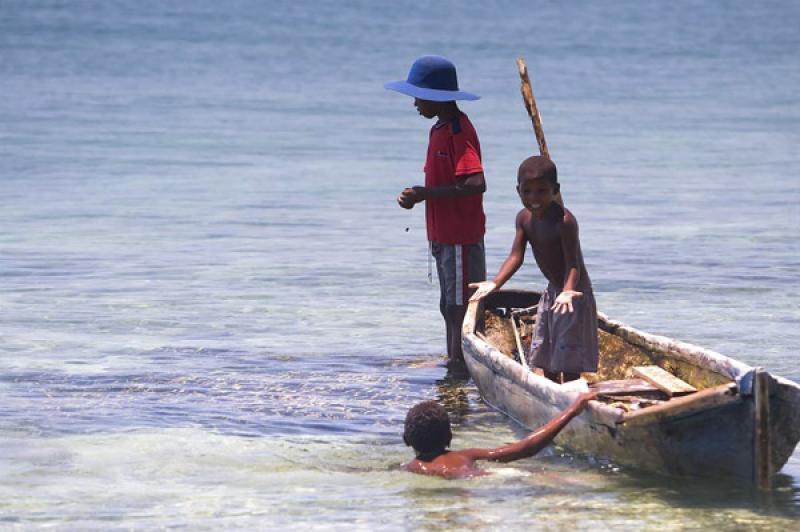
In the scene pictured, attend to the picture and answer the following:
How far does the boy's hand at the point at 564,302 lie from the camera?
29.2ft

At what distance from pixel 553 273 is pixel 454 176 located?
1.36m

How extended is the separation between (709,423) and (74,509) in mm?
3177

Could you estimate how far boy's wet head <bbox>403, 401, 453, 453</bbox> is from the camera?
8.34 meters

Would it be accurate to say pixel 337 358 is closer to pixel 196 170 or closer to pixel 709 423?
pixel 709 423

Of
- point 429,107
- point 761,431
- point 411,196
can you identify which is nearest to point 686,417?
point 761,431

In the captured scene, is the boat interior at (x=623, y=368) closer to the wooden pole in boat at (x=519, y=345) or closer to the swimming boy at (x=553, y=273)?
the wooden pole in boat at (x=519, y=345)

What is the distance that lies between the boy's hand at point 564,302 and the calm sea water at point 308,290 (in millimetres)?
827

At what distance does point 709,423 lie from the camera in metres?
8.13

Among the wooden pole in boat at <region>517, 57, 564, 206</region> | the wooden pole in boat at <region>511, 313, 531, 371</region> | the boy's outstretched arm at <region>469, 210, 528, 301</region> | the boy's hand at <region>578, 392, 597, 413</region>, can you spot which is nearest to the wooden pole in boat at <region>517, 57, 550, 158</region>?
the wooden pole in boat at <region>517, 57, 564, 206</region>

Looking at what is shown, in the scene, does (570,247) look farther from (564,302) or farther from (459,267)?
(459,267)

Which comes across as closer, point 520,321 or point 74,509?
point 74,509

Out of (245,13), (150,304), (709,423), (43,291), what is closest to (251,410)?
(709,423)

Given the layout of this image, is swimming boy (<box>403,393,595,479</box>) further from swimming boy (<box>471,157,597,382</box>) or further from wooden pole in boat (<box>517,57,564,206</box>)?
wooden pole in boat (<box>517,57,564,206</box>)

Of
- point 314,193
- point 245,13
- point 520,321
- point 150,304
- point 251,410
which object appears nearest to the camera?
point 251,410
